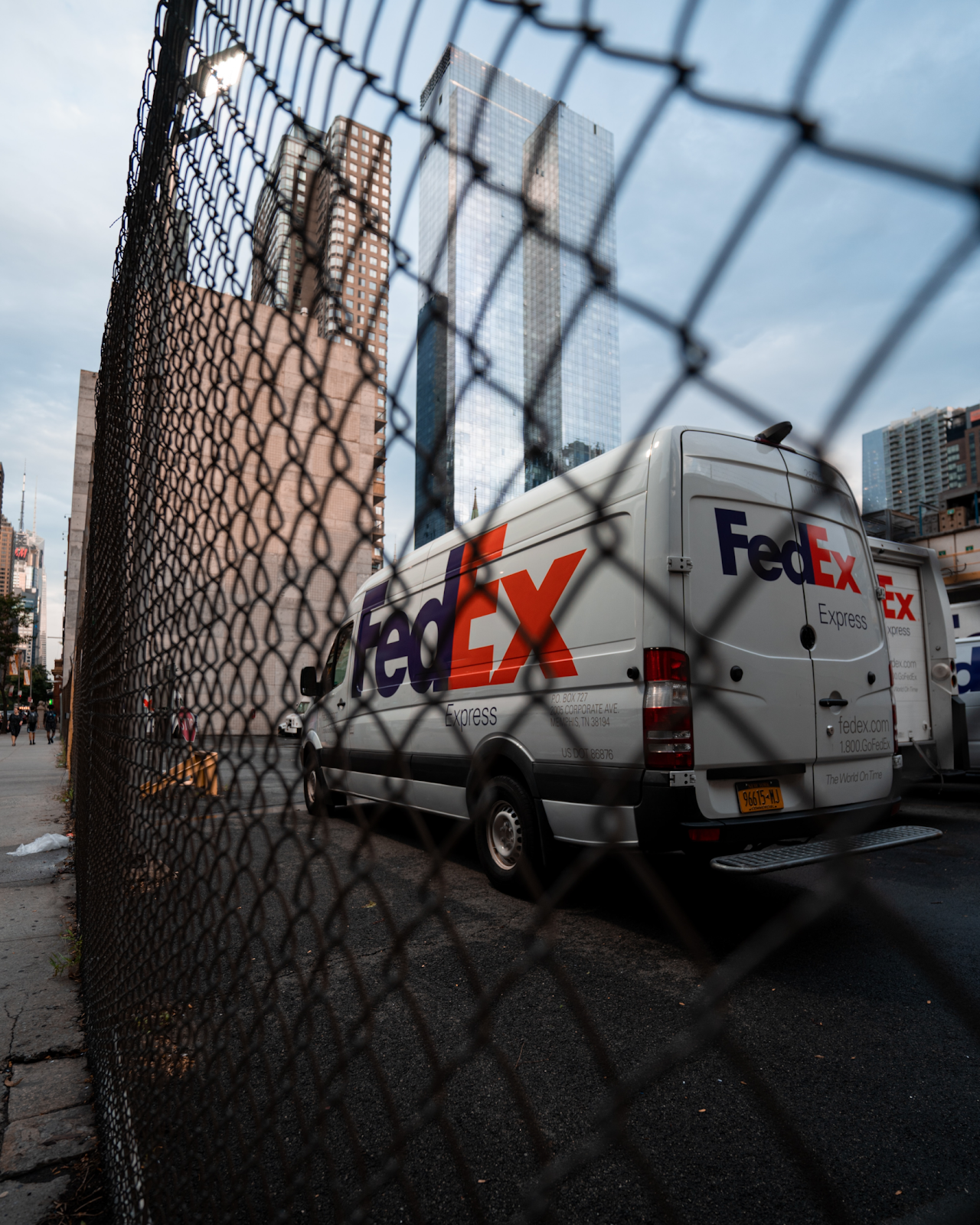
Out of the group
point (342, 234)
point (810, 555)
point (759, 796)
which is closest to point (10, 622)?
point (759, 796)

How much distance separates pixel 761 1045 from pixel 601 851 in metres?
2.55

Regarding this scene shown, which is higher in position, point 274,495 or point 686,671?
point 274,495

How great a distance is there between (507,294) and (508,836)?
4391mm

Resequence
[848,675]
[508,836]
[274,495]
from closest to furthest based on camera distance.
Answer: [274,495] < [848,675] < [508,836]

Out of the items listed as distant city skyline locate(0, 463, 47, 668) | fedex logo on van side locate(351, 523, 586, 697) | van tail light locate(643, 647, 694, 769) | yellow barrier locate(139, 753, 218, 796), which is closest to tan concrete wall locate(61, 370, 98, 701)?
fedex logo on van side locate(351, 523, 586, 697)

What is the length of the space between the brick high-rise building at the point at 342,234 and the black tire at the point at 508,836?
3496mm

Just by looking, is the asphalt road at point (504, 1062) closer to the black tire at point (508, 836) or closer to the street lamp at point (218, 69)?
the black tire at point (508, 836)

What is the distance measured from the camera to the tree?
126 ft

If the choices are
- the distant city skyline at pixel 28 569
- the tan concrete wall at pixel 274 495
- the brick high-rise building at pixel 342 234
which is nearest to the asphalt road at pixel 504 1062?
the tan concrete wall at pixel 274 495

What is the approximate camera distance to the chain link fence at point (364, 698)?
54 cm

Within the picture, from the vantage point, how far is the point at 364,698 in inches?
70.2

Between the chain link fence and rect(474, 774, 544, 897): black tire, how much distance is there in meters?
0.57

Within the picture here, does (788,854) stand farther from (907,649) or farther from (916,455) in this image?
(907,649)

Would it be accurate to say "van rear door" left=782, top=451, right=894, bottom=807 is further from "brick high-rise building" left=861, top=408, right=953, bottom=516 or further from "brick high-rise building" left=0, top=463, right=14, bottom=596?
"brick high-rise building" left=0, top=463, right=14, bottom=596
